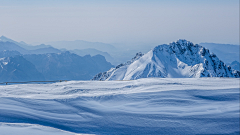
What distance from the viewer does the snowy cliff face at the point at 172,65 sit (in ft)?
458

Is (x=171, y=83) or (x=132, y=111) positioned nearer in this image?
(x=132, y=111)

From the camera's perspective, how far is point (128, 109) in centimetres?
507

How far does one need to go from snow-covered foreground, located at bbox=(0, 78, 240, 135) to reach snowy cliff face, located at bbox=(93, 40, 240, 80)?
122155mm

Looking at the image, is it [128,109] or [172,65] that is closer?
[128,109]

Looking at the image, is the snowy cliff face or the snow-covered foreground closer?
the snow-covered foreground

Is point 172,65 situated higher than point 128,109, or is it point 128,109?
point 172,65

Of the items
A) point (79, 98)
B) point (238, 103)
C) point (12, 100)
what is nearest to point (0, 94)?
point (12, 100)

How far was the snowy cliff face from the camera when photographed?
140 meters

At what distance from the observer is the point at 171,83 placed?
6.38 m

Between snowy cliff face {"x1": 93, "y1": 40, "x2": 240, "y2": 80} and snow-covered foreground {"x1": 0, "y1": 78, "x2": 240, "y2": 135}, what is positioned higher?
snowy cliff face {"x1": 93, "y1": 40, "x2": 240, "y2": 80}

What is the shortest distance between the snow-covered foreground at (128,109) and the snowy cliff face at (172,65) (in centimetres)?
12215

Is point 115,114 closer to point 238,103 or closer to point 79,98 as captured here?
point 79,98

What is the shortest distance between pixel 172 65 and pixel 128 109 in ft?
520

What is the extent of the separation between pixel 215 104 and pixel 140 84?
2.29 m
